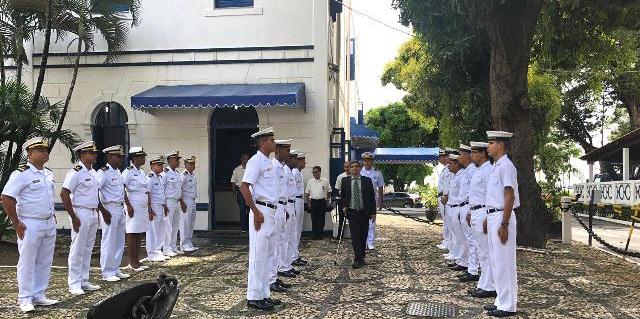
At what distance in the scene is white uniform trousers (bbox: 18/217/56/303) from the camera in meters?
6.46

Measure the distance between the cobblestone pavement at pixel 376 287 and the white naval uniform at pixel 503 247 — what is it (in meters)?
0.31

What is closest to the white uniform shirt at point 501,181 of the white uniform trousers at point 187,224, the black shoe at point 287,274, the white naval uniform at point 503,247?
the white naval uniform at point 503,247

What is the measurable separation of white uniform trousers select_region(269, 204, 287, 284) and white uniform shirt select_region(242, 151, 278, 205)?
0.30 meters

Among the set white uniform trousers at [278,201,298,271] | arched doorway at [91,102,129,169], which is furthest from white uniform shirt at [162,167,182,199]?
arched doorway at [91,102,129,169]

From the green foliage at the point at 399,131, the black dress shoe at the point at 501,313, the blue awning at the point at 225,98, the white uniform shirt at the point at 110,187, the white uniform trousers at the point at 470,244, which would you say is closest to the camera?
the black dress shoe at the point at 501,313

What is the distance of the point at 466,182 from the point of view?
8.95 meters

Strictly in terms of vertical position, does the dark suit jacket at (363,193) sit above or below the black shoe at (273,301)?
above

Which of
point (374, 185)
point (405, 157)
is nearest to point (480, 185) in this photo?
point (374, 185)

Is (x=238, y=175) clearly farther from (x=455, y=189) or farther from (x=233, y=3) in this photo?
(x=455, y=189)

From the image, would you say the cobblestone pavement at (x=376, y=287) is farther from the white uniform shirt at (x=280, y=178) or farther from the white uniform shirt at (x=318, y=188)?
the white uniform shirt at (x=318, y=188)

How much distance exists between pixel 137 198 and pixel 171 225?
5.75ft

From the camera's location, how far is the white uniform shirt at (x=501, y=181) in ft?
20.5

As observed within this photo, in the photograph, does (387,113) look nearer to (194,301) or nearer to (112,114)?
(112,114)

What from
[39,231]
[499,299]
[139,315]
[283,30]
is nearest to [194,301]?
[39,231]
